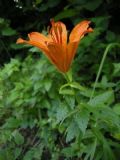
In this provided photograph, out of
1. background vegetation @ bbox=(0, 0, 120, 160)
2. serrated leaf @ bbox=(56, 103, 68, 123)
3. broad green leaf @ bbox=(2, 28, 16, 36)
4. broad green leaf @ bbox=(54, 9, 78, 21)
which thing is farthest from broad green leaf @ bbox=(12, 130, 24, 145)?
broad green leaf @ bbox=(2, 28, 16, 36)

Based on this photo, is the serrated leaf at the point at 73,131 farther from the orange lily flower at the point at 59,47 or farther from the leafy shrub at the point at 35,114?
the leafy shrub at the point at 35,114

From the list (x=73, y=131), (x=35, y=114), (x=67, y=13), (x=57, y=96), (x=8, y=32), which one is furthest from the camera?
(x=8, y=32)

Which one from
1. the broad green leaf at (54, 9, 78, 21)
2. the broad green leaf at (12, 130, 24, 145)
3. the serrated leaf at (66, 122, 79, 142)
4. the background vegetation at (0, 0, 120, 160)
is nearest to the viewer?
the serrated leaf at (66, 122, 79, 142)

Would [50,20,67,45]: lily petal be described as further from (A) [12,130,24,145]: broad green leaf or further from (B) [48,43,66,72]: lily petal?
(A) [12,130,24,145]: broad green leaf

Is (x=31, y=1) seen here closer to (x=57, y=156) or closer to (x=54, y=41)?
(x=57, y=156)

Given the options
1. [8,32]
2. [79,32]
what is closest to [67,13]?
[8,32]

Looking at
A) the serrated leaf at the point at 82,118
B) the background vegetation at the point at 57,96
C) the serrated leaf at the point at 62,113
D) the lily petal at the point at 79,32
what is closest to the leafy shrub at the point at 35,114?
the background vegetation at the point at 57,96

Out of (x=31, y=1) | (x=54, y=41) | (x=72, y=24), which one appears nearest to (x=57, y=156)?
(x=54, y=41)

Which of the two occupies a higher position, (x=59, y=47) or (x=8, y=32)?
(x=8, y=32)

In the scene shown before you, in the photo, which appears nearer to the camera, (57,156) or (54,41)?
(54,41)

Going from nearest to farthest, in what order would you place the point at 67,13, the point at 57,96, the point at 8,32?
the point at 57,96, the point at 67,13, the point at 8,32

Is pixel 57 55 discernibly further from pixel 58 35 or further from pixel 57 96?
pixel 57 96
